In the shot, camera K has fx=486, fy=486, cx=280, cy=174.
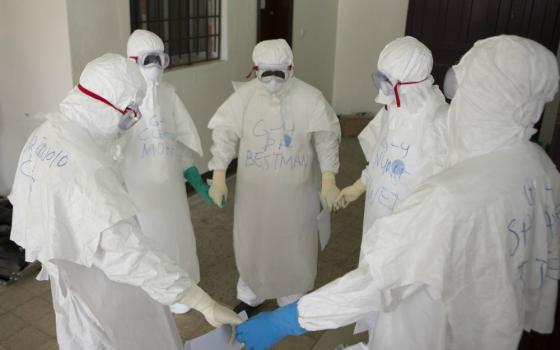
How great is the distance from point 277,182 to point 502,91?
52.4 inches

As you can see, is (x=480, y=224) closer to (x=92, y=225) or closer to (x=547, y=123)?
(x=92, y=225)

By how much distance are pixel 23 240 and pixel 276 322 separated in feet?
2.40

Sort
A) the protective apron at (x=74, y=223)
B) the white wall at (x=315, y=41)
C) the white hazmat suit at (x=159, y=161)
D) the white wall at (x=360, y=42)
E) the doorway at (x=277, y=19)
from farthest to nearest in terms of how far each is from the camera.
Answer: the white wall at (x=360, y=42), the white wall at (x=315, y=41), the doorway at (x=277, y=19), the white hazmat suit at (x=159, y=161), the protective apron at (x=74, y=223)

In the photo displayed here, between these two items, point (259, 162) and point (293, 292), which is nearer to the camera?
point (259, 162)

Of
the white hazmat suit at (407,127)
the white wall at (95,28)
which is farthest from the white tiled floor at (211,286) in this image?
the white wall at (95,28)

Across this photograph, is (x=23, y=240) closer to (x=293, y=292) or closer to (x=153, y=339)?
(x=153, y=339)

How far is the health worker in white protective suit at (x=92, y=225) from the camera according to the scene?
1227 mm

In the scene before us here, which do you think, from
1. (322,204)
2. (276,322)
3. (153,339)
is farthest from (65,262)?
(322,204)

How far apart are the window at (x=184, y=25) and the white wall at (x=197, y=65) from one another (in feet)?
0.33

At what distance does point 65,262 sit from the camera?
1321 mm

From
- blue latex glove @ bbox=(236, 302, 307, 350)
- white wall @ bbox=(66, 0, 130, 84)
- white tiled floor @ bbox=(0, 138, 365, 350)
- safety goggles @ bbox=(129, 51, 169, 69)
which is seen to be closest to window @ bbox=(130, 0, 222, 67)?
white wall @ bbox=(66, 0, 130, 84)

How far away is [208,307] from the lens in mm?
1438

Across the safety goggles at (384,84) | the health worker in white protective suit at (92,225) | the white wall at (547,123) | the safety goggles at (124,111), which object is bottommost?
the white wall at (547,123)

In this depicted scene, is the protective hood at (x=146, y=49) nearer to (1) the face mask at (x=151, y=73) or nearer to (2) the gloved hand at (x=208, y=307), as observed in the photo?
(1) the face mask at (x=151, y=73)
